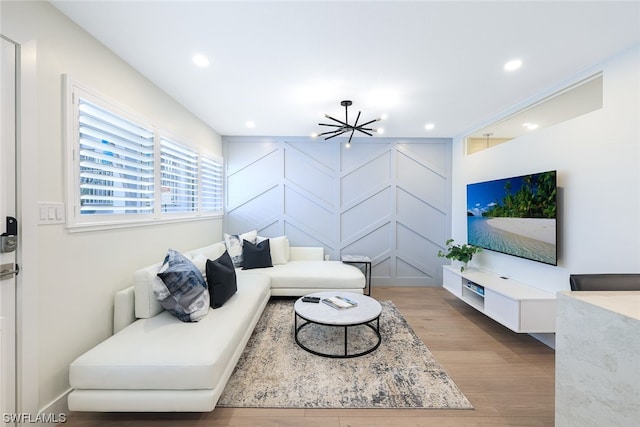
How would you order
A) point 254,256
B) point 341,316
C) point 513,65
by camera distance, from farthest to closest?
1. point 254,256
2. point 341,316
3. point 513,65

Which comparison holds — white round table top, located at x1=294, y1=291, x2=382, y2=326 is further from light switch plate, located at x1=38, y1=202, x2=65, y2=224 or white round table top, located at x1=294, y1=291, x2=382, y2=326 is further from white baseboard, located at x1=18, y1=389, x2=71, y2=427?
light switch plate, located at x1=38, y1=202, x2=65, y2=224

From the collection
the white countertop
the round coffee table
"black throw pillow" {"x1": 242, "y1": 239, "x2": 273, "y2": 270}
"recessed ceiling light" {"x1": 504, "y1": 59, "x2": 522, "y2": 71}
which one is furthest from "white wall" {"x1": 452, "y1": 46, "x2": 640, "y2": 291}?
"black throw pillow" {"x1": 242, "y1": 239, "x2": 273, "y2": 270}

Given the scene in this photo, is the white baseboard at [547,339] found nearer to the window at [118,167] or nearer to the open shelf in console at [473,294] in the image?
the open shelf in console at [473,294]

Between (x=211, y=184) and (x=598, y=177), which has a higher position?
(x=211, y=184)

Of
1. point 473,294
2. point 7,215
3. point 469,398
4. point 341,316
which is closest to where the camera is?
point 7,215

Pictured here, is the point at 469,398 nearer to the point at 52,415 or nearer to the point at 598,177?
the point at 598,177

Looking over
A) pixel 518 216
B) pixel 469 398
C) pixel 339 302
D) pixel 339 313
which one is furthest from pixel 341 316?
pixel 518 216

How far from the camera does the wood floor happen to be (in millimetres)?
1594

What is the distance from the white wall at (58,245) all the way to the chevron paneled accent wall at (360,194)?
94.1 inches

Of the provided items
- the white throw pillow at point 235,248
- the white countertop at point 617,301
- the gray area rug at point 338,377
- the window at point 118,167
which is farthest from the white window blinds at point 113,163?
the white countertop at point 617,301

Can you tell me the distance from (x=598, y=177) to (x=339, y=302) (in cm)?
244

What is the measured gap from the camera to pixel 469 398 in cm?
180

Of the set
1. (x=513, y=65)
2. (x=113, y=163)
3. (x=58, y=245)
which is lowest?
(x=58, y=245)

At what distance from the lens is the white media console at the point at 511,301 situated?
2340 millimetres
